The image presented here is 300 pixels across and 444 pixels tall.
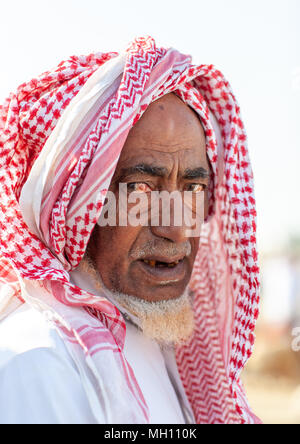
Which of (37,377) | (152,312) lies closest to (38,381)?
(37,377)

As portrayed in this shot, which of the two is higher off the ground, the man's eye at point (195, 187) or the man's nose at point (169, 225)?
the man's eye at point (195, 187)

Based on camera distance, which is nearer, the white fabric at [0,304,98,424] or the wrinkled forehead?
the white fabric at [0,304,98,424]

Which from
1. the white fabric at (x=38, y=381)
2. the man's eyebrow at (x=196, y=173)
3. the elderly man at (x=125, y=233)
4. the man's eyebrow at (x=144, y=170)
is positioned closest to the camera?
the white fabric at (x=38, y=381)

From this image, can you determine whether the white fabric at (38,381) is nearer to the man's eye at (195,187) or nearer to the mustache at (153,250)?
the mustache at (153,250)

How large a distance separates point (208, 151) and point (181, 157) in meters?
0.30

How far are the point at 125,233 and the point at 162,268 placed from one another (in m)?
0.27

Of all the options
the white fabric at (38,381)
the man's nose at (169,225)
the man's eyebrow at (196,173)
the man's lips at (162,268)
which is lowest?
the white fabric at (38,381)

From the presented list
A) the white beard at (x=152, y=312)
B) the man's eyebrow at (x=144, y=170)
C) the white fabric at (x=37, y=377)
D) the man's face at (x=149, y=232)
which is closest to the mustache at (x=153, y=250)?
the man's face at (x=149, y=232)

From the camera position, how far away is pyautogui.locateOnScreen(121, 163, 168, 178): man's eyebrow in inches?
108

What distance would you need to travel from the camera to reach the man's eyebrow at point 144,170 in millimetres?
2732

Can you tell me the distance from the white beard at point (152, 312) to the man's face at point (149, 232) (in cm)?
3

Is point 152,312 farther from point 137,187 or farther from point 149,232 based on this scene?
point 137,187

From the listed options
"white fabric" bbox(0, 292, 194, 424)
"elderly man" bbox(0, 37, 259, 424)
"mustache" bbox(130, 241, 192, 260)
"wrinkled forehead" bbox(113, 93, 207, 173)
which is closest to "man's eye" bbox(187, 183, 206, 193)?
"elderly man" bbox(0, 37, 259, 424)

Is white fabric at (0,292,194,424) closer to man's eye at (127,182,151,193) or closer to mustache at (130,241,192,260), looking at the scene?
mustache at (130,241,192,260)
